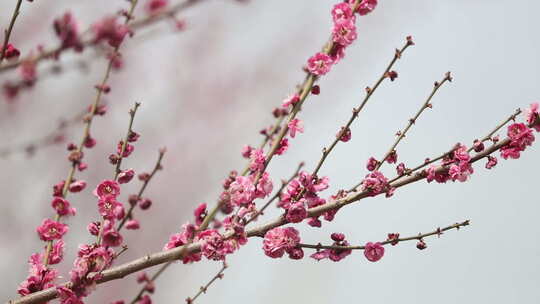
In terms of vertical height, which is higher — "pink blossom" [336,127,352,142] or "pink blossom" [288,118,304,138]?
"pink blossom" [288,118,304,138]

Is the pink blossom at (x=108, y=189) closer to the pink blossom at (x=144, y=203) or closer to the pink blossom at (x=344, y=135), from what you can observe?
the pink blossom at (x=144, y=203)

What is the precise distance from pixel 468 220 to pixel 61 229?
1.57 metres

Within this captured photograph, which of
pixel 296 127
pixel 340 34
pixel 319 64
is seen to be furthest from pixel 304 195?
pixel 340 34

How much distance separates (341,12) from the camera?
223cm

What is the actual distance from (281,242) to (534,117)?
1140mm

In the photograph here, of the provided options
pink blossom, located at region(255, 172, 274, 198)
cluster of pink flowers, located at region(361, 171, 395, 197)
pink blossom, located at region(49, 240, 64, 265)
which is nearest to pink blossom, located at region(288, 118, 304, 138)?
pink blossom, located at region(255, 172, 274, 198)

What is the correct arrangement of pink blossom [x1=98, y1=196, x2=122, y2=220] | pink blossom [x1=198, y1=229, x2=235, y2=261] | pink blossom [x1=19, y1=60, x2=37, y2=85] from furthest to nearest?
pink blossom [x1=98, y1=196, x2=122, y2=220] < pink blossom [x1=198, y1=229, x2=235, y2=261] < pink blossom [x1=19, y1=60, x2=37, y2=85]

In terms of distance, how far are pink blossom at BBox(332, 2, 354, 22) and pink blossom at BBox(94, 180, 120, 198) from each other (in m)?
1.13

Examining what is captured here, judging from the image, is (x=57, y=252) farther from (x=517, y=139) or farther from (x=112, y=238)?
(x=517, y=139)

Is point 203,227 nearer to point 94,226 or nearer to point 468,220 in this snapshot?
point 94,226

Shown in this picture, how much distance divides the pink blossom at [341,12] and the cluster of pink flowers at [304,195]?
71cm

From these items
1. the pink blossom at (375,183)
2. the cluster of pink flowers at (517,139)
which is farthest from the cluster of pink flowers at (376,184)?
the cluster of pink flowers at (517,139)

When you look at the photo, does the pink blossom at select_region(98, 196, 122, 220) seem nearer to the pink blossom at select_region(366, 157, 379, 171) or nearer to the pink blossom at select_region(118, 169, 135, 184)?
the pink blossom at select_region(118, 169, 135, 184)

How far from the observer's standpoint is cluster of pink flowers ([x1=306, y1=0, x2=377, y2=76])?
213 cm
